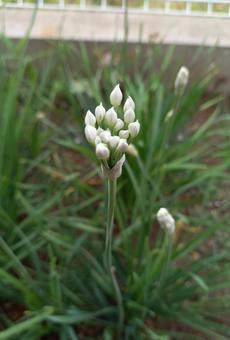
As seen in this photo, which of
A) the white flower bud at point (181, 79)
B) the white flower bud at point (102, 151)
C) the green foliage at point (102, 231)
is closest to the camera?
the white flower bud at point (102, 151)

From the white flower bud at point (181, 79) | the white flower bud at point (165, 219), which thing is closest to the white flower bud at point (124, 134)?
the white flower bud at point (165, 219)

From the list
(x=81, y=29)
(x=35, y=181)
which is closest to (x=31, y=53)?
(x=81, y=29)

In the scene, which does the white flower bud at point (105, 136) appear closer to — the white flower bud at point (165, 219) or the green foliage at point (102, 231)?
the white flower bud at point (165, 219)

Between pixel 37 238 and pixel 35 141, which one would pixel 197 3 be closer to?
pixel 35 141

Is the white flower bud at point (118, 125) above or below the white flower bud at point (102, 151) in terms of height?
above

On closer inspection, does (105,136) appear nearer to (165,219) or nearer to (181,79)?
(165,219)

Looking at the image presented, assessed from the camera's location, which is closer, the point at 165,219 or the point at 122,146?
the point at 122,146

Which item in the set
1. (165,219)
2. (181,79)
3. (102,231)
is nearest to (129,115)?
(165,219)

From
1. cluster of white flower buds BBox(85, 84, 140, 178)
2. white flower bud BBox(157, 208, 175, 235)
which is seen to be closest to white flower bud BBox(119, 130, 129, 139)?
cluster of white flower buds BBox(85, 84, 140, 178)
